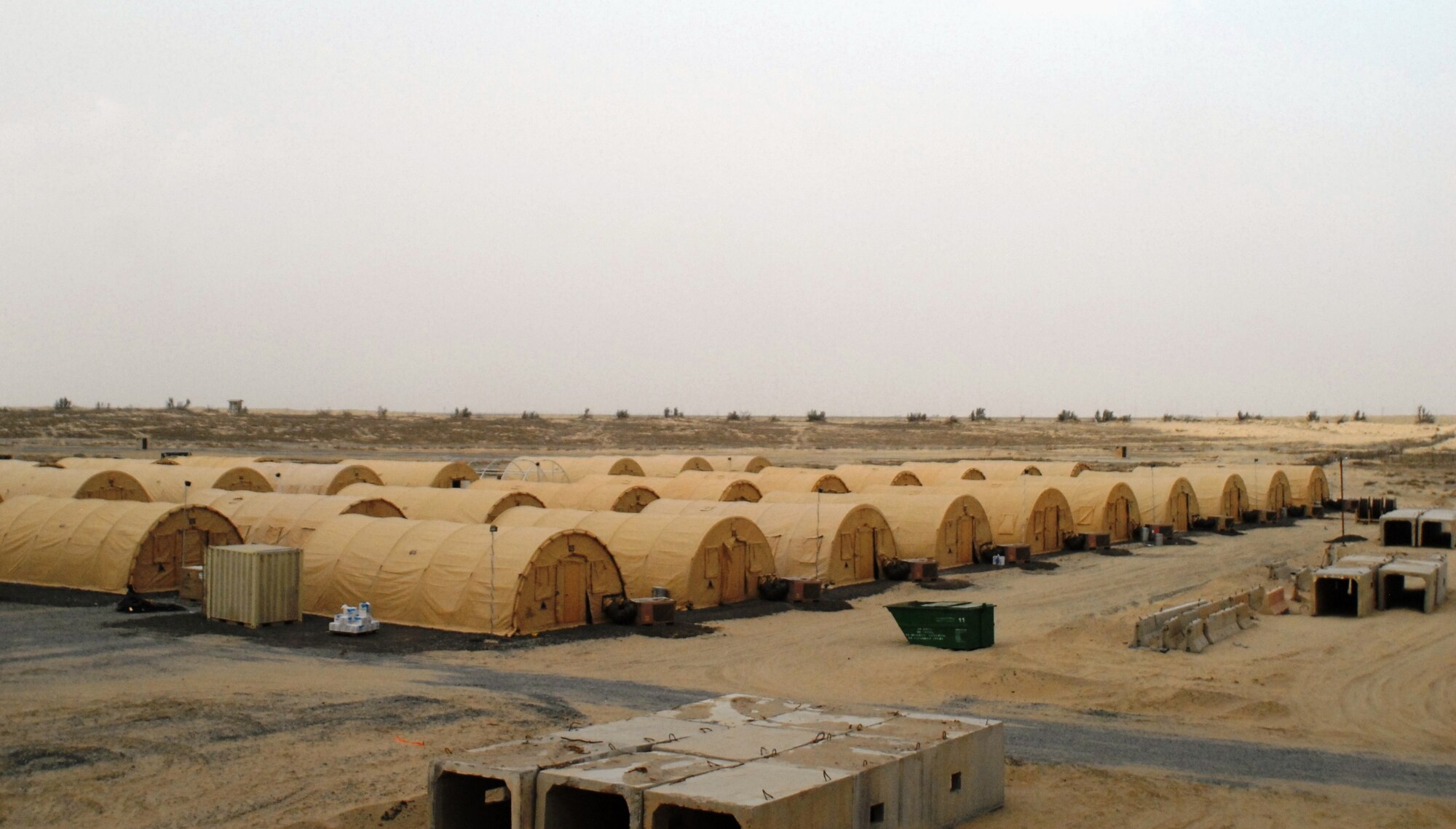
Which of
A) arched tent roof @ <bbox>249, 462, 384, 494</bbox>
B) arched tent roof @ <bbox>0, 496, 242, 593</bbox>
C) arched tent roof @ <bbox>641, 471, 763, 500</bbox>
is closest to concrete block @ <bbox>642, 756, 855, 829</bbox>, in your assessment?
arched tent roof @ <bbox>0, 496, 242, 593</bbox>

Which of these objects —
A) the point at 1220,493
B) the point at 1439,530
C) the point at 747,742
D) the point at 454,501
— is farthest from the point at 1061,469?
the point at 747,742

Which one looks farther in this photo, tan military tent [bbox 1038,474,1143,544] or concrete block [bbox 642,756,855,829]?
tan military tent [bbox 1038,474,1143,544]

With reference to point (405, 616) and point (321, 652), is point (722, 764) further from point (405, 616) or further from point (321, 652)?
point (405, 616)

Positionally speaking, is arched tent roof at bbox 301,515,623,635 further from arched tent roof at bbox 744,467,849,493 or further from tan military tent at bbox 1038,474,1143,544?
tan military tent at bbox 1038,474,1143,544

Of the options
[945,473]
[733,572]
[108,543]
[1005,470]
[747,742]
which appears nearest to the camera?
[747,742]

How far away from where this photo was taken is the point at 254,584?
76.8ft

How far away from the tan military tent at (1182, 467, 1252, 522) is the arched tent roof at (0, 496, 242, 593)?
3748 centimetres

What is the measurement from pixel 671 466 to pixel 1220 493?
80.0 feet

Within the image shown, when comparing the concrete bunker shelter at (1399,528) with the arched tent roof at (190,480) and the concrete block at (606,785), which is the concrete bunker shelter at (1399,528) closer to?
the concrete block at (606,785)

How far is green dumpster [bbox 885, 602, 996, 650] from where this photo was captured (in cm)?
2184

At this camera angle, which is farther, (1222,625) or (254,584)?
(254,584)

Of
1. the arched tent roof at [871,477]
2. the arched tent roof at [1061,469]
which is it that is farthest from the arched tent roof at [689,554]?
the arched tent roof at [1061,469]

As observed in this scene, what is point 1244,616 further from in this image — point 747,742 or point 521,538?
point 747,742

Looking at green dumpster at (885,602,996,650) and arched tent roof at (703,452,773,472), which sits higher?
arched tent roof at (703,452,773,472)
